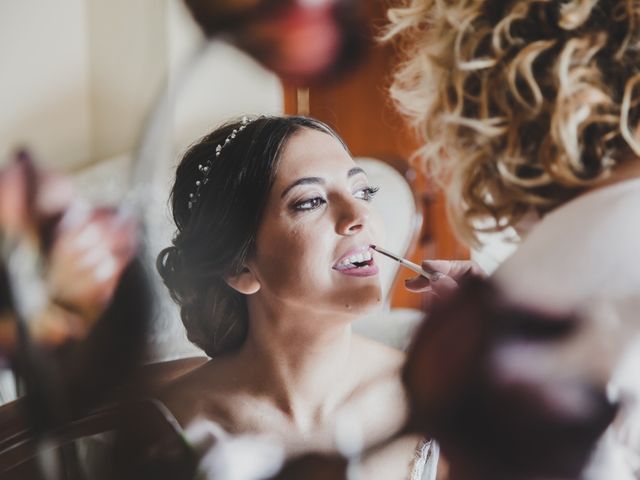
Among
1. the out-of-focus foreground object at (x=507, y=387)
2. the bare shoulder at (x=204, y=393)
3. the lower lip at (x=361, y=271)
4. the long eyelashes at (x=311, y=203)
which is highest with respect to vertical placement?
the long eyelashes at (x=311, y=203)

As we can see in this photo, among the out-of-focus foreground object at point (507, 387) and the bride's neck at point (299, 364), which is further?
the bride's neck at point (299, 364)

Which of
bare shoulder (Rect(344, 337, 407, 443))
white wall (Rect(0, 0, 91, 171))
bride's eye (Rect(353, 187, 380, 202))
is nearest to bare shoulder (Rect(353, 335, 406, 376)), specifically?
bare shoulder (Rect(344, 337, 407, 443))

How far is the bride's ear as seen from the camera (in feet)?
1.68

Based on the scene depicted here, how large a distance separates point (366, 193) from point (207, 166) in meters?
0.12

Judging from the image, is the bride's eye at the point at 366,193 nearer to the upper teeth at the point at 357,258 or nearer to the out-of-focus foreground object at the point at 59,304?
the upper teeth at the point at 357,258

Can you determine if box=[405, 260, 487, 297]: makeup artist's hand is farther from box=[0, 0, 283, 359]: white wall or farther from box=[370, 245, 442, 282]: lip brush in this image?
box=[0, 0, 283, 359]: white wall

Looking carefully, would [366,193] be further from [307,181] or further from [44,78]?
[44,78]

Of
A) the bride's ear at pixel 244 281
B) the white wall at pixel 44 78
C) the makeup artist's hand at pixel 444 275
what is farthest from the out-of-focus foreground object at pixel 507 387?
the white wall at pixel 44 78

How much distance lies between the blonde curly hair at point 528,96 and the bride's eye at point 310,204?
0.30 feet

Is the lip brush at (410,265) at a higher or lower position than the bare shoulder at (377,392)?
higher

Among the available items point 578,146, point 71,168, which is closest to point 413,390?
point 578,146

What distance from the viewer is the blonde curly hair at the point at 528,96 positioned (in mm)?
404

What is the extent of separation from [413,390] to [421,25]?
25 cm

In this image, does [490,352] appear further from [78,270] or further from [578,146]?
[78,270]
